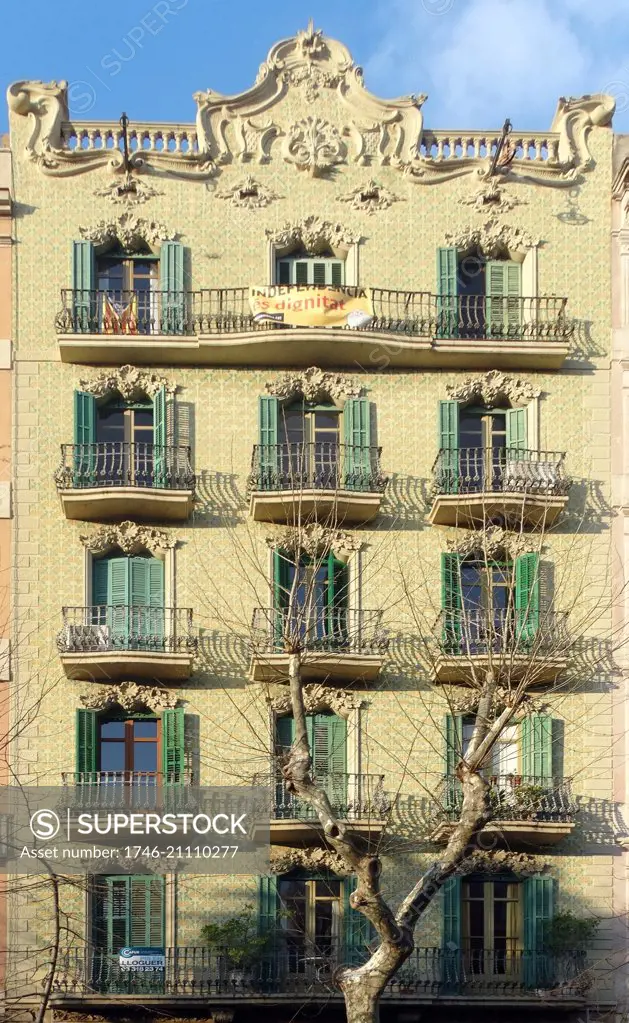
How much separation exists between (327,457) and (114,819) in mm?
7889

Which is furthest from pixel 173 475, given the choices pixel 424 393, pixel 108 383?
pixel 424 393

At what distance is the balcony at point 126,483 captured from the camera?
128 feet

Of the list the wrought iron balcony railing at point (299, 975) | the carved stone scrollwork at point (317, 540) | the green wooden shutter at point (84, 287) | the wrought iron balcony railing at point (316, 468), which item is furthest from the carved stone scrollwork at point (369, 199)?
the wrought iron balcony railing at point (299, 975)

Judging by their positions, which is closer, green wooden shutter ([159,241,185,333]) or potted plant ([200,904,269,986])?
potted plant ([200,904,269,986])

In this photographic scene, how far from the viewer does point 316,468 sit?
131 feet

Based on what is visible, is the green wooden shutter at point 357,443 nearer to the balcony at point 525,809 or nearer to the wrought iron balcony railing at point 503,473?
the wrought iron balcony railing at point 503,473

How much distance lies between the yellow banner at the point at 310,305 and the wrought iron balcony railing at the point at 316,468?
2348mm

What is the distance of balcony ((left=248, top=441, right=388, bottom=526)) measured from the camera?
3916cm

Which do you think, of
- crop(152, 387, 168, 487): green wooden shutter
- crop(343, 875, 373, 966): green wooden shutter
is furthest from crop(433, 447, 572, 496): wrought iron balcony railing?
crop(343, 875, 373, 966): green wooden shutter

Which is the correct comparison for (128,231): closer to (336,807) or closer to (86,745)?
(86,745)

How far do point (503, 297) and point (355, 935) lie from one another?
485 inches

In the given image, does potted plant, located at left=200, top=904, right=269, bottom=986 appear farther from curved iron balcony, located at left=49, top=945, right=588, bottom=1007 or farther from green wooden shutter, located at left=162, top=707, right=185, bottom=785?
green wooden shutter, located at left=162, top=707, right=185, bottom=785

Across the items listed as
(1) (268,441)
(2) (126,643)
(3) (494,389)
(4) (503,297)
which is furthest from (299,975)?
(4) (503,297)

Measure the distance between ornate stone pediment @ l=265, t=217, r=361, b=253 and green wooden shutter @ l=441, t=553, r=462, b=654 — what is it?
6524 mm
